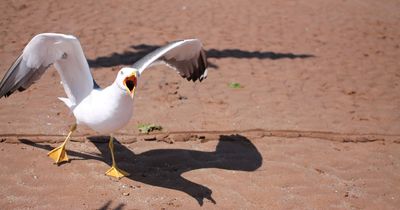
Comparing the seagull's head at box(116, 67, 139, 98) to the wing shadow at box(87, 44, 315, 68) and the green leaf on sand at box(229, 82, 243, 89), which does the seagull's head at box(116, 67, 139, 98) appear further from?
the wing shadow at box(87, 44, 315, 68)

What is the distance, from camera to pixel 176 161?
4.61 m

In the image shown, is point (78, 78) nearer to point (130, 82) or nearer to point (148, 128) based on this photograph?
point (130, 82)

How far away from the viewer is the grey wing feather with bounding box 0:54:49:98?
13.4ft

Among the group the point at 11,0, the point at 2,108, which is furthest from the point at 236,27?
the point at 2,108

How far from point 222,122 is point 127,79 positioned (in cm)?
230

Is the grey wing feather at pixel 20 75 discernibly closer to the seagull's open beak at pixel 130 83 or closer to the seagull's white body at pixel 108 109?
the seagull's white body at pixel 108 109

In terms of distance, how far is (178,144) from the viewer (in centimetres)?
497

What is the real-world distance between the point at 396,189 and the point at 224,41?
5.36 metres

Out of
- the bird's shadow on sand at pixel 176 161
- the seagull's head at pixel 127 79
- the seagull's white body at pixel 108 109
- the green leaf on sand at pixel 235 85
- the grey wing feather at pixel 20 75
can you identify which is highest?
the seagull's head at pixel 127 79

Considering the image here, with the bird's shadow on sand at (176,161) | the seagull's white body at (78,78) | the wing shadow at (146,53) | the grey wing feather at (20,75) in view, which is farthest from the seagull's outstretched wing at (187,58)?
the wing shadow at (146,53)

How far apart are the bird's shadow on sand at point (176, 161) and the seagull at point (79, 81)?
257 millimetres

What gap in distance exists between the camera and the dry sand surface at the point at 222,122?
406cm

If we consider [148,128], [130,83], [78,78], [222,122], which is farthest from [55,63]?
[222,122]

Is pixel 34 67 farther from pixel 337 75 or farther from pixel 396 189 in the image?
pixel 337 75
